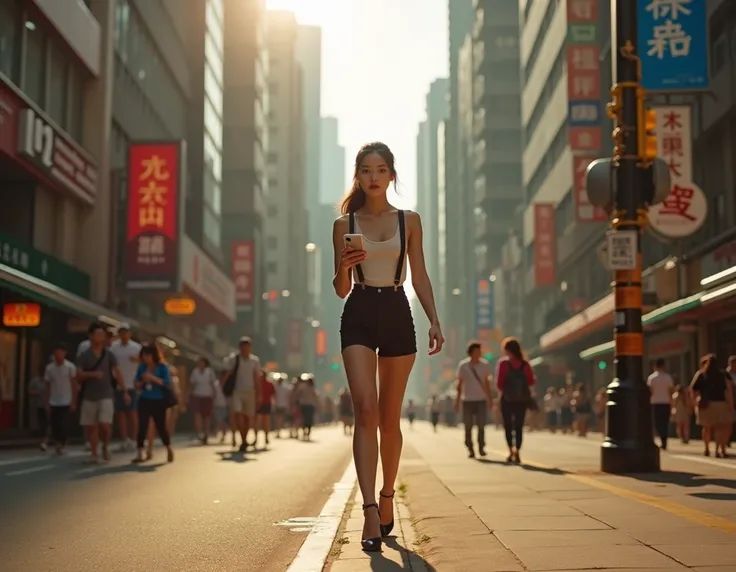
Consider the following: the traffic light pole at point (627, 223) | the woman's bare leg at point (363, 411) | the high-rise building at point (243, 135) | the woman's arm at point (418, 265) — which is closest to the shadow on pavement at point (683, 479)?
the traffic light pole at point (627, 223)

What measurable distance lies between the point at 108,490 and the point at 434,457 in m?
7.72

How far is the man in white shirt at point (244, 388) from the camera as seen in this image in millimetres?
20906

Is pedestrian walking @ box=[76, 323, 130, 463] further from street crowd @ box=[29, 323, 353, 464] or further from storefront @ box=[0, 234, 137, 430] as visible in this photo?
storefront @ box=[0, 234, 137, 430]

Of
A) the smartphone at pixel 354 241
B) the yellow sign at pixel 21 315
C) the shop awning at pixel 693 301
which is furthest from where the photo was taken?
the yellow sign at pixel 21 315

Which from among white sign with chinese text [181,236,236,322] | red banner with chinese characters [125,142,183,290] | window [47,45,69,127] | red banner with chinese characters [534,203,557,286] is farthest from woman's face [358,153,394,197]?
red banner with chinese characters [534,203,557,286]

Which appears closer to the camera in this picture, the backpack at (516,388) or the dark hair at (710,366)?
the backpack at (516,388)

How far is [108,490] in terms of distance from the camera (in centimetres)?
1123

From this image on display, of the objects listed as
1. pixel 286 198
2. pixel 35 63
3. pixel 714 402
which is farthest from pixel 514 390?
pixel 286 198

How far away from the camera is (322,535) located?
7309 mm

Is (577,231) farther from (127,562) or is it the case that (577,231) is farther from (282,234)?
(282,234)

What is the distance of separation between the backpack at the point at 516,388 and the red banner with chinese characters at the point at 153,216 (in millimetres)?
21640

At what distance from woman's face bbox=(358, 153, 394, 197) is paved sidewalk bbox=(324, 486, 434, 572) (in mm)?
1888

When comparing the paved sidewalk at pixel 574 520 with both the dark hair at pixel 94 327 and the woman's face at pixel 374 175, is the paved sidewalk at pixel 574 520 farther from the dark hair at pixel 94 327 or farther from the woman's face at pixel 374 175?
the dark hair at pixel 94 327

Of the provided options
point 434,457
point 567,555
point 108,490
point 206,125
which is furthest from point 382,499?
point 206,125
